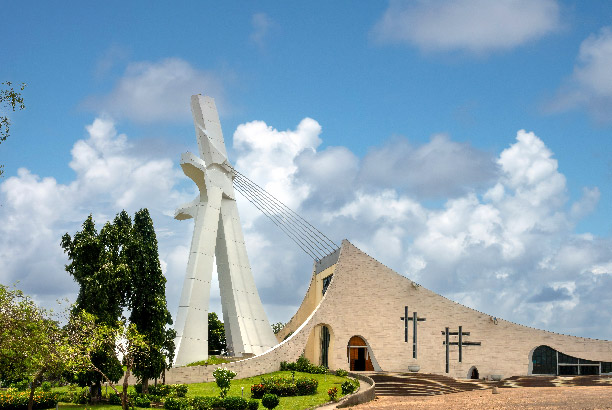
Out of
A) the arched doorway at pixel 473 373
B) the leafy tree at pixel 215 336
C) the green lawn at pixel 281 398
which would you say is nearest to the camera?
the green lawn at pixel 281 398

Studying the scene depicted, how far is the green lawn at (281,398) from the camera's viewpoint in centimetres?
2838

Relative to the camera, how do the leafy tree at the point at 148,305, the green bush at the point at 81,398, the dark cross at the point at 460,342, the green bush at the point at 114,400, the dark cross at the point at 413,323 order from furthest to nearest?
1. the dark cross at the point at 460,342
2. the dark cross at the point at 413,323
3. the leafy tree at the point at 148,305
4. the green bush at the point at 81,398
5. the green bush at the point at 114,400

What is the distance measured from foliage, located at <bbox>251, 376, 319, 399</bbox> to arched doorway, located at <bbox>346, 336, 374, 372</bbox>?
13957 millimetres

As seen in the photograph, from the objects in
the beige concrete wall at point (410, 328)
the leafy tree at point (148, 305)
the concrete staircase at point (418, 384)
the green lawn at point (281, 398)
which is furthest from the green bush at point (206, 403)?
the beige concrete wall at point (410, 328)

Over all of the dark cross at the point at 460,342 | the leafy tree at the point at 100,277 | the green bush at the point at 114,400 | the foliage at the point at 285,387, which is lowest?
the green bush at the point at 114,400

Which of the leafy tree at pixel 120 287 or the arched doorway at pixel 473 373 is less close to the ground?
the leafy tree at pixel 120 287

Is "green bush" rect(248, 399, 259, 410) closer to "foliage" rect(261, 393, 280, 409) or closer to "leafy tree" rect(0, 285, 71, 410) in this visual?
"foliage" rect(261, 393, 280, 409)

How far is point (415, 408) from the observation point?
26.7m

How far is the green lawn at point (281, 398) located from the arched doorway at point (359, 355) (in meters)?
7.92

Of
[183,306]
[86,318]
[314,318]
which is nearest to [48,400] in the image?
[86,318]

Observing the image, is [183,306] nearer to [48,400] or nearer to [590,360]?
[48,400]

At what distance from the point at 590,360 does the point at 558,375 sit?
8.47 feet

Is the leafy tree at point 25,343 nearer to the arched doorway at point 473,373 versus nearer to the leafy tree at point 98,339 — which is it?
the leafy tree at point 98,339

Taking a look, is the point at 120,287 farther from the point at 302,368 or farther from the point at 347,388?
the point at 302,368
